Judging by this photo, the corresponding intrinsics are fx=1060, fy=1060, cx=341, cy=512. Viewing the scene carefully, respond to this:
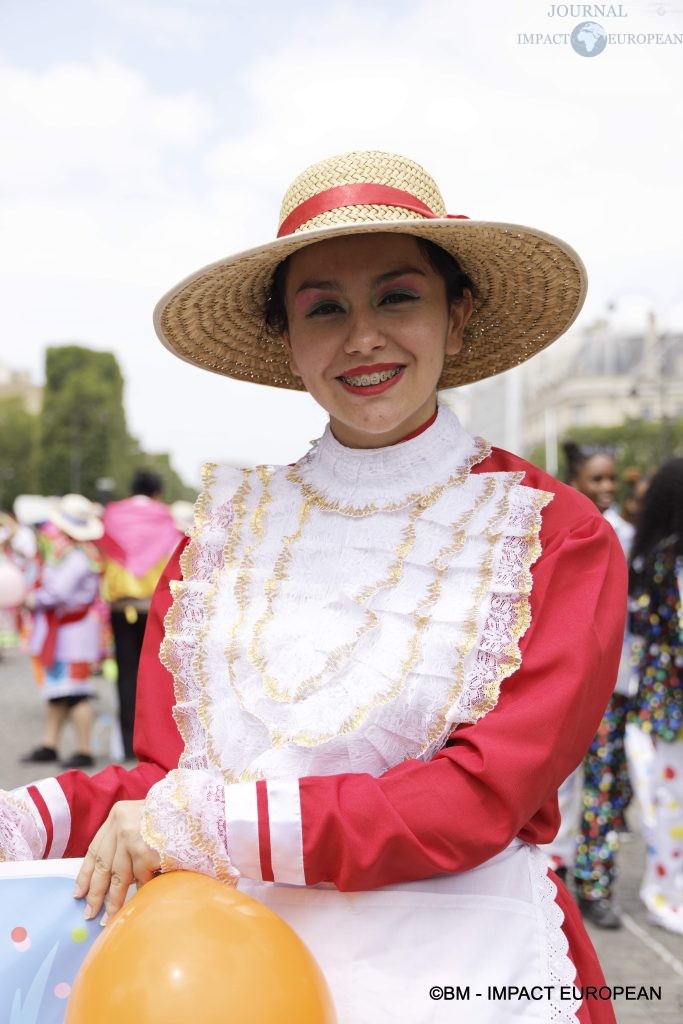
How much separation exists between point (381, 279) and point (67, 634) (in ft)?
20.8

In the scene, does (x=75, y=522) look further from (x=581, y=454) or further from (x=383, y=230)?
(x=383, y=230)

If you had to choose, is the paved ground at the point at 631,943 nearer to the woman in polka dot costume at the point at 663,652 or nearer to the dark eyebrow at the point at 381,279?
the woman in polka dot costume at the point at 663,652

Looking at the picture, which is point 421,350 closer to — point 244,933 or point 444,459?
point 444,459

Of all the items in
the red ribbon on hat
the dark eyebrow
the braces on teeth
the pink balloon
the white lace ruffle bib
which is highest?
the red ribbon on hat

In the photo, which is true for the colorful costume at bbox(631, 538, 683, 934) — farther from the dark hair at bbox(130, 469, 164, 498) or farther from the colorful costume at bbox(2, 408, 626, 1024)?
the dark hair at bbox(130, 469, 164, 498)

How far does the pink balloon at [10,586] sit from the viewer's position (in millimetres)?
11391

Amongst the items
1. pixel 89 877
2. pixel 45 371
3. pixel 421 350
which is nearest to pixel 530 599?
pixel 421 350

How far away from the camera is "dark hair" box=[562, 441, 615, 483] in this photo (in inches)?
213

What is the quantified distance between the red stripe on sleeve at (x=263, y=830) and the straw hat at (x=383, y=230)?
2.74ft

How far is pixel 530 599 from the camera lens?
1.60 metres

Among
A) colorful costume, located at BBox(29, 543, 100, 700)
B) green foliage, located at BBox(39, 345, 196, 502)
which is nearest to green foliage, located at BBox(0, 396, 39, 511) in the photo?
green foliage, located at BBox(39, 345, 196, 502)

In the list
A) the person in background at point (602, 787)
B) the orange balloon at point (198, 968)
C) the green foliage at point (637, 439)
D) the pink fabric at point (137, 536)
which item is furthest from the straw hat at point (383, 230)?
the green foliage at point (637, 439)

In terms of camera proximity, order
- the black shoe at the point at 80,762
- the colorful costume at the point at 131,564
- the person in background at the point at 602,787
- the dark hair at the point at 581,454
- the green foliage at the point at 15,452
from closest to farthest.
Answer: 1. the person in background at the point at 602,787
2. the dark hair at the point at 581,454
3. the colorful costume at the point at 131,564
4. the black shoe at the point at 80,762
5. the green foliage at the point at 15,452

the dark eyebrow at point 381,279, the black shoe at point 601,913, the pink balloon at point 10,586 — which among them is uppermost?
the dark eyebrow at point 381,279
